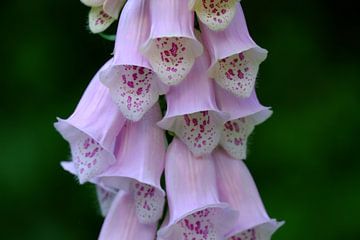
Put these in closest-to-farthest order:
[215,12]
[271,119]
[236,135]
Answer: [215,12]
[236,135]
[271,119]

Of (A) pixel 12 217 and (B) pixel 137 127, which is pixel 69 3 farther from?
(B) pixel 137 127

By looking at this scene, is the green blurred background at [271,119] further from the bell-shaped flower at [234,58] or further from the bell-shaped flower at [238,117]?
the bell-shaped flower at [234,58]

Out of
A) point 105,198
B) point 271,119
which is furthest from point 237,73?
point 271,119

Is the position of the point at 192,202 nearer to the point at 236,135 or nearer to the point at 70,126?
the point at 236,135

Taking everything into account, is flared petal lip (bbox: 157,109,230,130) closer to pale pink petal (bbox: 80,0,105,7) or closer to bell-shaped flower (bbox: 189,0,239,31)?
bell-shaped flower (bbox: 189,0,239,31)

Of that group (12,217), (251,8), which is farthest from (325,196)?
(12,217)

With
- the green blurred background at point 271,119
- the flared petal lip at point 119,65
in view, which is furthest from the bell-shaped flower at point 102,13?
the green blurred background at point 271,119

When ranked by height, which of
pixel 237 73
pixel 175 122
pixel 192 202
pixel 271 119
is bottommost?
pixel 271 119
